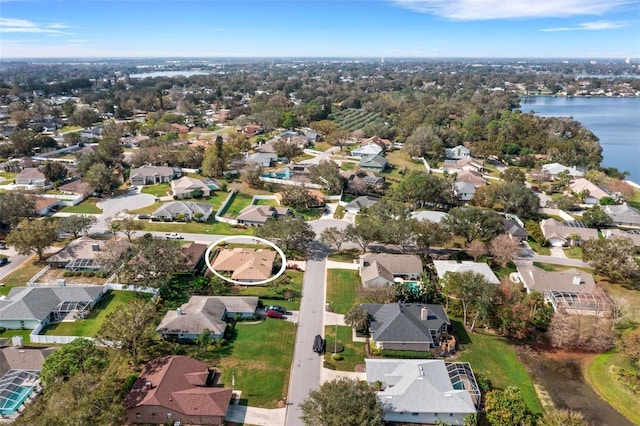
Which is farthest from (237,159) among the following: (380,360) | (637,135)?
(637,135)

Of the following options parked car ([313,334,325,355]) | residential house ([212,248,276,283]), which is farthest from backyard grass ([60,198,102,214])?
parked car ([313,334,325,355])

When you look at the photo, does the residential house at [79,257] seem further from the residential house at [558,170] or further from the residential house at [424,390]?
the residential house at [558,170]

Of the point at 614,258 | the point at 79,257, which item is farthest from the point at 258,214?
the point at 614,258

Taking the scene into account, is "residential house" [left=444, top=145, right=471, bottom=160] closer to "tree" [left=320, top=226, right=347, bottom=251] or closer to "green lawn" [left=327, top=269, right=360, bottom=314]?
"tree" [left=320, top=226, right=347, bottom=251]

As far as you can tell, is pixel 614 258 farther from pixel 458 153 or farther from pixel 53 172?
pixel 53 172

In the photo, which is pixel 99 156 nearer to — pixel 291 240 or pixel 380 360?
pixel 291 240

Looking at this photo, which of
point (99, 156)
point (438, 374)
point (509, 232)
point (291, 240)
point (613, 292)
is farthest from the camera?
point (99, 156)
